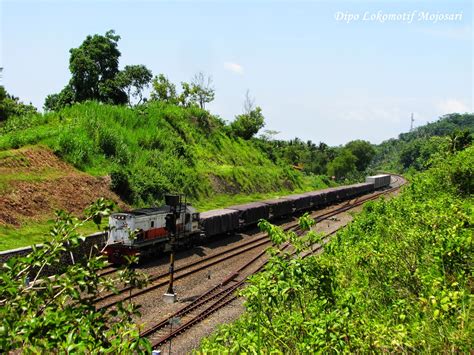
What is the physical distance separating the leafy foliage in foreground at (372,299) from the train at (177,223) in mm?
8094

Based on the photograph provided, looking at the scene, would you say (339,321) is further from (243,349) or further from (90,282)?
(90,282)

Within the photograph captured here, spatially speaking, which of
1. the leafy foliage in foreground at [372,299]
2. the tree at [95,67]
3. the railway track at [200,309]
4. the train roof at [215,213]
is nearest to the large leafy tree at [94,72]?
the tree at [95,67]

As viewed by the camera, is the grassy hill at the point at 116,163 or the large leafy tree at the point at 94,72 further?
the large leafy tree at the point at 94,72

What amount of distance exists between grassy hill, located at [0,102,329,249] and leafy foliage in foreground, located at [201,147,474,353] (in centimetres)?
1938

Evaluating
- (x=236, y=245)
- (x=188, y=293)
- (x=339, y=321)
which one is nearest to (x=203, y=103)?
(x=236, y=245)

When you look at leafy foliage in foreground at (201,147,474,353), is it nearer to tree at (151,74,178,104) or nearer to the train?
the train

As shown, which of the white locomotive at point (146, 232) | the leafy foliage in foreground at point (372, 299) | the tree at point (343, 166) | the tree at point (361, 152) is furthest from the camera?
the tree at point (361, 152)

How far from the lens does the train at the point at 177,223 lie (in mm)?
24755

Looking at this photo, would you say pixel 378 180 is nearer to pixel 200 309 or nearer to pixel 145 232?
pixel 145 232

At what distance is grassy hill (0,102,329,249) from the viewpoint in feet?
97.6

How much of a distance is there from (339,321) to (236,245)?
26726mm

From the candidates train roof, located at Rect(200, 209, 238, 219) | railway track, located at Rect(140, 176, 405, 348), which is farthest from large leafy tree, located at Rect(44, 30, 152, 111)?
railway track, located at Rect(140, 176, 405, 348)

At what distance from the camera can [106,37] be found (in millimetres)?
53250

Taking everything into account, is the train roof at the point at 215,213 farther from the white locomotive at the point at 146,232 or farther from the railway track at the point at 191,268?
the railway track at the point at 191,268
